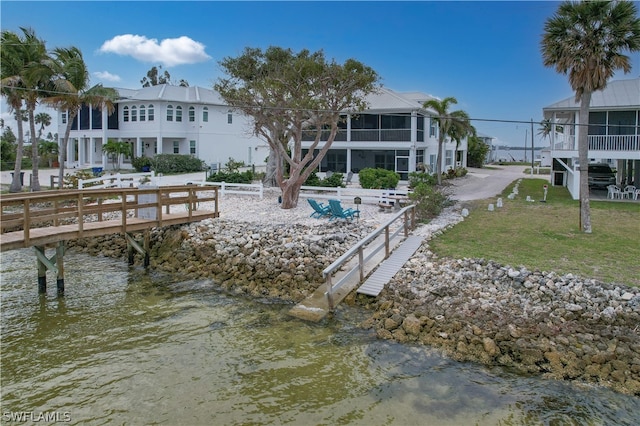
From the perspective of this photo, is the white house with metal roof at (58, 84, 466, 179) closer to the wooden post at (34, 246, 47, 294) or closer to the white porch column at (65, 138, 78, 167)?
the white porch column at (65, 138, 78, 167)

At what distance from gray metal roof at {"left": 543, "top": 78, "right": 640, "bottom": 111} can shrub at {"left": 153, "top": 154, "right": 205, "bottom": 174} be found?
25958mm

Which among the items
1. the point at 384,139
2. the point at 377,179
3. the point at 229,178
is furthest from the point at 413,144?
the point at 229,178

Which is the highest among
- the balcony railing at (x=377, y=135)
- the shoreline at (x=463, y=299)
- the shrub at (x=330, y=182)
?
the balcony railing at (x=377, y=135)

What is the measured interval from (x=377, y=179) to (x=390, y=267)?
12338 millimetres

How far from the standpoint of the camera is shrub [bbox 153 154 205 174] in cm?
3791

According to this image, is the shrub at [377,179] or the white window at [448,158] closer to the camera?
the shrub at [377,179]

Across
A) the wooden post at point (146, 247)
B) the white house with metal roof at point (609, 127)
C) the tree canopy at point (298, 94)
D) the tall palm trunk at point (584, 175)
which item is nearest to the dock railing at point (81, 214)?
the wooden post at point (146, 247)

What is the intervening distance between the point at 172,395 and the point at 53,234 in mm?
6726

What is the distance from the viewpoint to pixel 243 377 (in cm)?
854

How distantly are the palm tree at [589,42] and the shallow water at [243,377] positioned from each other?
9511 mm

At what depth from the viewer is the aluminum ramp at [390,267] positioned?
462 inches

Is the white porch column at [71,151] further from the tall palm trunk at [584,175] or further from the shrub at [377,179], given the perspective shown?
the tall palm trunk at [584,175]

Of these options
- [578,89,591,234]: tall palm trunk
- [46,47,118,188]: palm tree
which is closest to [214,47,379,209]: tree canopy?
[578,89,591,234]: tall palm trunk

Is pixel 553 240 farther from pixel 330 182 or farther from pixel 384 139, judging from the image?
pixel 384 139
